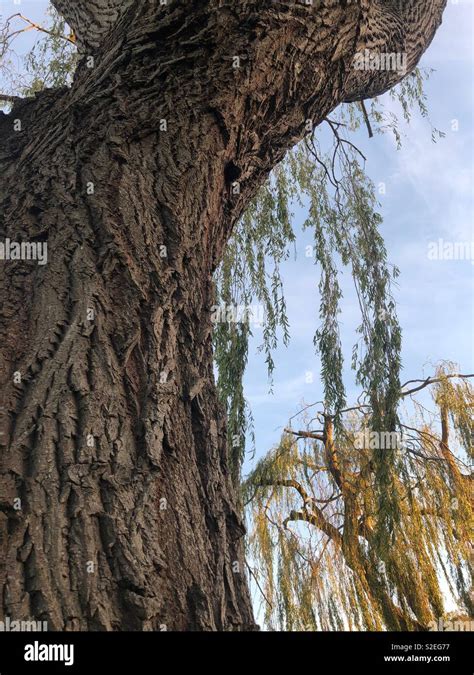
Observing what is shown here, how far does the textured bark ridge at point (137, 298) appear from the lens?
1122 mm

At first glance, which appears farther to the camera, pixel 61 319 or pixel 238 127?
pixel 238 127

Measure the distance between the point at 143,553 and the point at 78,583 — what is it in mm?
135

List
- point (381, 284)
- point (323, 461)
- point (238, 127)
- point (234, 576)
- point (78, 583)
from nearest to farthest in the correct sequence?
point (78, 583) < point (234, 576) < point (238, 127) < point (381, 284) < point (323, 461)

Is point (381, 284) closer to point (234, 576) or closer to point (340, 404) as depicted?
point (340, 404)

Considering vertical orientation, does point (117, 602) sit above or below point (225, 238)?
below

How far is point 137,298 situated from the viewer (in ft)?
4.79

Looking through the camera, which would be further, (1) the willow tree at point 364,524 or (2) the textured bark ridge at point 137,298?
(1) the willow tree at point 364,524

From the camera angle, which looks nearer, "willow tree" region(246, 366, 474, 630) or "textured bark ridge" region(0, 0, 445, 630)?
"textured bark ridge" region(0, 0, 445, 630)

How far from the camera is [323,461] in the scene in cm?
472

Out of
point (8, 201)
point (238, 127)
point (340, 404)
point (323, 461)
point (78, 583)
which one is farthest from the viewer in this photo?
point (323, 461)

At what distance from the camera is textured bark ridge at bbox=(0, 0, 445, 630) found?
1122 mm

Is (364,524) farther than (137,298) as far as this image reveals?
Yes
